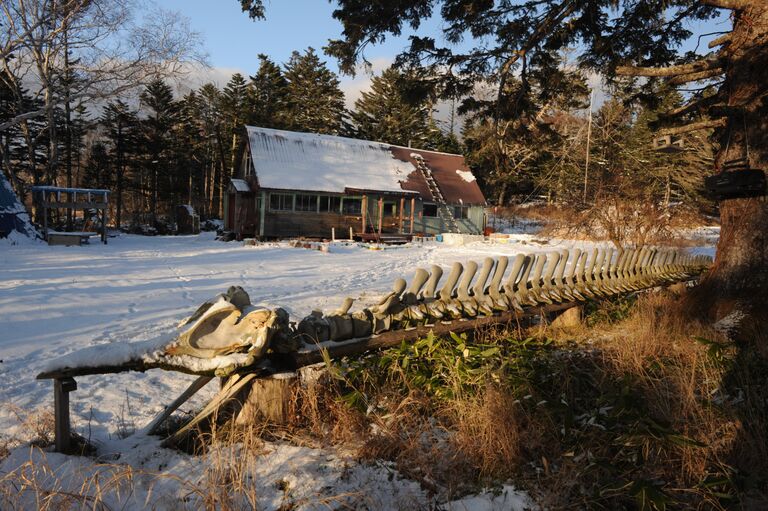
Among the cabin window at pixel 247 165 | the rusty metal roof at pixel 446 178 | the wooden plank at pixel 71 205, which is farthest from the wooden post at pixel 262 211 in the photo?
the rusty metal roof at pixel 446 178

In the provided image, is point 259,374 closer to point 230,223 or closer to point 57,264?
point 57,264

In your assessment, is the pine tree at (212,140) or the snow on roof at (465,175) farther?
the pine tree at (212,140)

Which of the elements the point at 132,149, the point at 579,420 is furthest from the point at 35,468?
the point at 132,149

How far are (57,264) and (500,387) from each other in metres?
13.2

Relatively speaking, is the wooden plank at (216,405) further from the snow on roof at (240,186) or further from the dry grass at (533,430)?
the snow on roof at (240,186)

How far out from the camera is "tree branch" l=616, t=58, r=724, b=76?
4.60 metres

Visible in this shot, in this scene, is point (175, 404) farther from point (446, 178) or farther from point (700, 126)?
point (446, 178)

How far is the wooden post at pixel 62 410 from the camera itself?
85.6 inches

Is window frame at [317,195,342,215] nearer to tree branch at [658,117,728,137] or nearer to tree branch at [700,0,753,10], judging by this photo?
tree branch at [658,117,728,137]

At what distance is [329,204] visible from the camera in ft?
76.5

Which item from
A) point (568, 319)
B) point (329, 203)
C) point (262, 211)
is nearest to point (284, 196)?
point (262, 211)

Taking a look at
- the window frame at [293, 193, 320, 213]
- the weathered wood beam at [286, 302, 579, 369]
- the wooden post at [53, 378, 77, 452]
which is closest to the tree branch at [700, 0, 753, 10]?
the weathered wood beam at [286, 302, 579, 369]

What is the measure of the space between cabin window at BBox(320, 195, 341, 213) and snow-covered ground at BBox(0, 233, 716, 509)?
6735 mm

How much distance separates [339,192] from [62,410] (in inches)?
826
